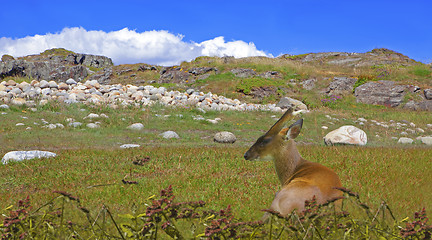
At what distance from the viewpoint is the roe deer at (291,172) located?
3.44 m

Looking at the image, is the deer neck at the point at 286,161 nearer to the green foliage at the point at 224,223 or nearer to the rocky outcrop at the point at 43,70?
the green foliage at the point at 224,223

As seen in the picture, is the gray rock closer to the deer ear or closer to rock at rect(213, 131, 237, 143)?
rock at rect(213, 131, 237, 143)

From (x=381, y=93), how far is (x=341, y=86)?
11.7 feet

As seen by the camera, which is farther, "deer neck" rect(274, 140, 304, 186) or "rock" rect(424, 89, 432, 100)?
"rock" rect(424, 89, 432, 100)

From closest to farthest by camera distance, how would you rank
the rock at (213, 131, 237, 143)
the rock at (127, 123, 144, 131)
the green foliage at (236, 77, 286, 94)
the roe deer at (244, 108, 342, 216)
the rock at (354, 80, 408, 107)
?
the roe deer at (244, 108, 342, 216) → the rock at (213, 131, 237, 143) → the rock at (127, 123, 144, 131) → the rock at (354, 80, 408, 107) → the green foliage at (236, 77, 286, 94)

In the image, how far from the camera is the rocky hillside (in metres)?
31.0

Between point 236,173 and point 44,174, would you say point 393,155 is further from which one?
point 44,174

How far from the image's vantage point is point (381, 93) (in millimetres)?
31109

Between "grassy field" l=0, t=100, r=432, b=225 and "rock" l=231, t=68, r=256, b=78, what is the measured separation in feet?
64.2

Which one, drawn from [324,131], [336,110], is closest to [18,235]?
[324,131]

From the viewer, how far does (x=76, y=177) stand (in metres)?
8.49

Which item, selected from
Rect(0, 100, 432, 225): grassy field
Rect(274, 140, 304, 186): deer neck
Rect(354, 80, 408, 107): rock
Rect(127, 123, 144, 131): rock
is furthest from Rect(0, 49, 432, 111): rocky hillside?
Rect(274, 140, 304, 186): deer neck

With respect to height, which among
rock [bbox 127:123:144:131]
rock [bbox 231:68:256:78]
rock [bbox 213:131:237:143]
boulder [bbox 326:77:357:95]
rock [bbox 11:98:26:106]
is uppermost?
rock [bbox 231:68:256:78]

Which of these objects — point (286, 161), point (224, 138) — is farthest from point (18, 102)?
point (286, 161)
